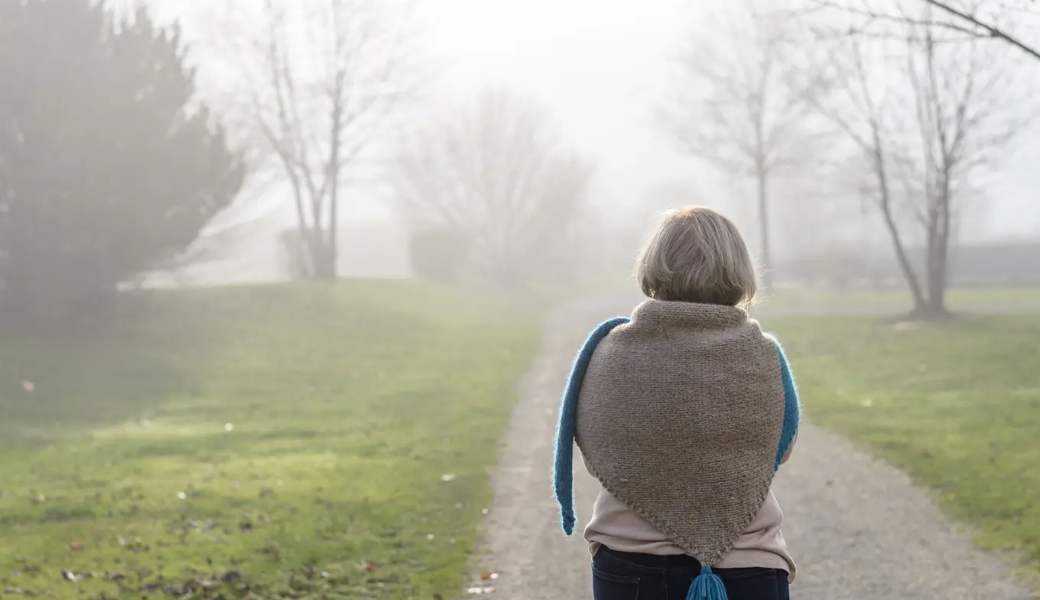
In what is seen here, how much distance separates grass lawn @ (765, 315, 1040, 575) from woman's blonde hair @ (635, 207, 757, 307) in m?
4.43

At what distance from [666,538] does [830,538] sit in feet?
14.9

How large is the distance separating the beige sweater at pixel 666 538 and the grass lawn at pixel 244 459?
333 centimetres

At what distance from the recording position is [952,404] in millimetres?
12078

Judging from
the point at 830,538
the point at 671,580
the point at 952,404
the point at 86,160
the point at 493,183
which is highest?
the point at 493,183

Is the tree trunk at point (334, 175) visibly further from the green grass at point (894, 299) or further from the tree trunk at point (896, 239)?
the tree trunk at point (896, 239)

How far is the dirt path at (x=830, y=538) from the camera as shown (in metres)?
5.54

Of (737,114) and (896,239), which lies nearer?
(896,239)

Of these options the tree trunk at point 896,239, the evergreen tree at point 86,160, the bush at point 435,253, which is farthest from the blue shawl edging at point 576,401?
the bush at point 435,253

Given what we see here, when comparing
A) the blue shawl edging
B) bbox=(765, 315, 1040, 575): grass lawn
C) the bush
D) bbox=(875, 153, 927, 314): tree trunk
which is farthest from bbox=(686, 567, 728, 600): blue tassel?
the bush

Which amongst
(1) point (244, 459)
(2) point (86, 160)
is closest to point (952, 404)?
(1) point (244, 459)

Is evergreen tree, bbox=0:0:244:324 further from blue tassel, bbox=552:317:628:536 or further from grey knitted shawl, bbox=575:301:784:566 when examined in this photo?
grey knitted shawl, bbox=575:301:784:566

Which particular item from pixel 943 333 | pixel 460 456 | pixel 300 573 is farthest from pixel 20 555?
pixel 943 333

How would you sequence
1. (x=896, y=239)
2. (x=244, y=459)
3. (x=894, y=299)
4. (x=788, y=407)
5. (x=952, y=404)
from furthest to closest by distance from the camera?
(x=894, y=299), (x=896, y=239), (x=952, y=404), (x=244, y=459), (x=788, y=407)

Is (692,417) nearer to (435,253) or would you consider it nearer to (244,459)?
(244,459)
